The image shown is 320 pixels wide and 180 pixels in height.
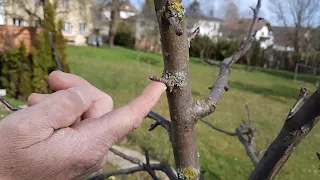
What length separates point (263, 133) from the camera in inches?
275

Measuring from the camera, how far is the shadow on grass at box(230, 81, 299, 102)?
1274 cm

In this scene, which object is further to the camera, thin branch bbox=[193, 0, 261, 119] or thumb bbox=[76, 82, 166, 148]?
thin branch bbox=[193, 0, 261, 119]

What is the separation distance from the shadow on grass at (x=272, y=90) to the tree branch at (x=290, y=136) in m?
11.5

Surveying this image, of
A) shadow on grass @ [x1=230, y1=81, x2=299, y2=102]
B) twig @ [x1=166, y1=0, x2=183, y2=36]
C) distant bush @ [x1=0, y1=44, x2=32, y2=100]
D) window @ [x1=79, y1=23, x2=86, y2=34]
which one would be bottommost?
shadow on grass @ [x1=230, y1=81, x2=299, y2=102]

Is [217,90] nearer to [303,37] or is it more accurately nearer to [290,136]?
[290,136]

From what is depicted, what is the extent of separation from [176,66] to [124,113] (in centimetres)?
17

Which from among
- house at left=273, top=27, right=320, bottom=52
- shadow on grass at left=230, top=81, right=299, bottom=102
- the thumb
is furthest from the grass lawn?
the thumb

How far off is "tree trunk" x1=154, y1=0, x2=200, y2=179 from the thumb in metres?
0.05

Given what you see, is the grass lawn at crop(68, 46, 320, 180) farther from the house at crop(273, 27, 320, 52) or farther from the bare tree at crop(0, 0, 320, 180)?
the house at crop(273, 27, 320, 52)

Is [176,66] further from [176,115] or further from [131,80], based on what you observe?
[131,80]

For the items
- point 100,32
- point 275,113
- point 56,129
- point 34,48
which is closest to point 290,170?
point 56,129

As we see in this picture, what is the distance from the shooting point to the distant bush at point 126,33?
106 feet

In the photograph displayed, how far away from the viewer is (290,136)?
0.98 meters

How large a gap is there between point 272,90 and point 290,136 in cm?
1390
